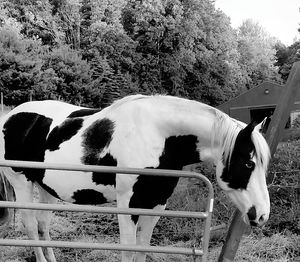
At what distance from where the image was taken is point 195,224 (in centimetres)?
430

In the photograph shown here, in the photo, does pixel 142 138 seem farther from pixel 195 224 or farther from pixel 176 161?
pixel 195 224

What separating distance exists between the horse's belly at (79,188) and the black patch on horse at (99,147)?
0.16ft

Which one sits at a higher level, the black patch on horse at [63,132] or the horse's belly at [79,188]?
the black patch on horse at [63,132]

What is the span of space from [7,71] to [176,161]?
18037 mm

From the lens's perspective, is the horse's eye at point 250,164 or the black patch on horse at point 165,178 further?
the black patch on horse at point 165,178

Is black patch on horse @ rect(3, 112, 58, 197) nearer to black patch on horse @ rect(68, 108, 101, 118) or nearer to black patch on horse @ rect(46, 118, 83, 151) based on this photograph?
black patch on horse @ rect(46, 118, 83, 151)

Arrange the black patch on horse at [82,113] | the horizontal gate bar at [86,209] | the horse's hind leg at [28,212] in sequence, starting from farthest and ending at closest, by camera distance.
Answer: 1. the horse's hind leg at [28,212]
2. the black patch on horse at [82,113]
3. the horizontal gate bar at [86,209]

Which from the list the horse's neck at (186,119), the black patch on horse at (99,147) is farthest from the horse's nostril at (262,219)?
the black patch on horse at (99,147)

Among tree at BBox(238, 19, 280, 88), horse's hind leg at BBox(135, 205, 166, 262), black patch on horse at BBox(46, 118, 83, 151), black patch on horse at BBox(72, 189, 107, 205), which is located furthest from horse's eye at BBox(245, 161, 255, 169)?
tree at BBox(238, 19, 280, 88)

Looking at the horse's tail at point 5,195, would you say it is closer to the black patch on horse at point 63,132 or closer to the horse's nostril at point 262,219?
the black patch on horse at point 63,132

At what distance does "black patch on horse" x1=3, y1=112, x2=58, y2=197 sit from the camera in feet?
10.2

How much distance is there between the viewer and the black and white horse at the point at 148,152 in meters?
2.29

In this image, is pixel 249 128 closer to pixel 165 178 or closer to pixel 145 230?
pixel 165 178

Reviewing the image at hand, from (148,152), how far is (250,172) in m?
0.67
